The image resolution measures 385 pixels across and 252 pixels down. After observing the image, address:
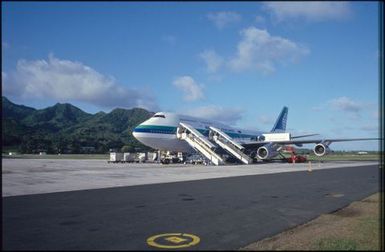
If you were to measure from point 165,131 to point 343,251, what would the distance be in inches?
1442

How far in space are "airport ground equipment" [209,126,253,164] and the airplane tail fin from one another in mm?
27614

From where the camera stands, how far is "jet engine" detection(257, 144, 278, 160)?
4747cm

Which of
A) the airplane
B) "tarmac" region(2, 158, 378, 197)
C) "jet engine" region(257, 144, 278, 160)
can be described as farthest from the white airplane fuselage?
"tarmac" region(2, 158, 378, 197)

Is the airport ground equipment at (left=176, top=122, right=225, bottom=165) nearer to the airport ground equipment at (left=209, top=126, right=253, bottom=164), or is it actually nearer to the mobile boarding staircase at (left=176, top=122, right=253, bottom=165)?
the mobile boarding staircase at (left=176, top=122, right=253, bottom=165)

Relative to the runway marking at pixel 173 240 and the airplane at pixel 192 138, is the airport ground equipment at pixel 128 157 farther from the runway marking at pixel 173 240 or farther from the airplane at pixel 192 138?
the runway marking at pixel 173 240

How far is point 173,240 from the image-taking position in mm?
7664

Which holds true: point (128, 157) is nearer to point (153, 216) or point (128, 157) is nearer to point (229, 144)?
point (229, 144)

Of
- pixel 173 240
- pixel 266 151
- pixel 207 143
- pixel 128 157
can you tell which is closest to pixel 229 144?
pixel 266 151

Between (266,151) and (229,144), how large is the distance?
5109mm

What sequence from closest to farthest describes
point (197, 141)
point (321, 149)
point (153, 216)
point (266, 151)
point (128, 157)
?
point (153, 216) → point (197, 141) → point (266, 151) → point (321, 149) → point (128, 157)

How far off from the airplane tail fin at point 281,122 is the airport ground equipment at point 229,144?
27.6 m

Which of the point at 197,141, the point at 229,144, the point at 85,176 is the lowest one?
the point at 85,176

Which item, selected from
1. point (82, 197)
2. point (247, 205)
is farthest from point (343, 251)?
point (82, 197)

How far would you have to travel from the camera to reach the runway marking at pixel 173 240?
726 centimetres
